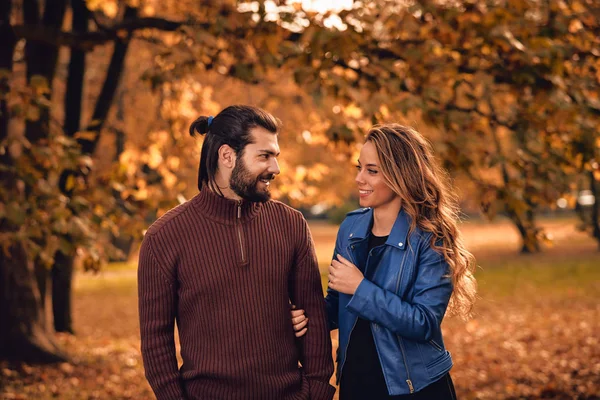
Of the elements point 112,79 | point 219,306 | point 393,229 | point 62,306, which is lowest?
point 62,306

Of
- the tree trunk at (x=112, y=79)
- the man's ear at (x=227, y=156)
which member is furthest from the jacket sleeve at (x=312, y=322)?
the tree trunk at (x=112, y=79)

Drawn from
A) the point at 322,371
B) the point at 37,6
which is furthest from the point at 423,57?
the point at 37,6

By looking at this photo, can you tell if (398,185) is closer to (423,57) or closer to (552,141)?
(423,57)

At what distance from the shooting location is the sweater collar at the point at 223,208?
3219 mm

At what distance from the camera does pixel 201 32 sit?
21.2 ft

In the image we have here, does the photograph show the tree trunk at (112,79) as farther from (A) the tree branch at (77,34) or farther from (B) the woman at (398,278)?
(B) the woman at (398,278)

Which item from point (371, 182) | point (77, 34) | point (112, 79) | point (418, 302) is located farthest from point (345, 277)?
point (112, 79)

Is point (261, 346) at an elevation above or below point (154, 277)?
below

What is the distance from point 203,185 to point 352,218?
29.6 inches

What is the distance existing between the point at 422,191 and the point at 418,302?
50 cm

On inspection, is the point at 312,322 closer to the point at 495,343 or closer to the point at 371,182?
the point at 371,182

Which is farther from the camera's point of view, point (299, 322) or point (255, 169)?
point (299, 322)

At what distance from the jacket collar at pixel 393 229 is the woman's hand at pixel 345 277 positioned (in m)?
0.17

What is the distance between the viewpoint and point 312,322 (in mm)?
Answer: 3324
